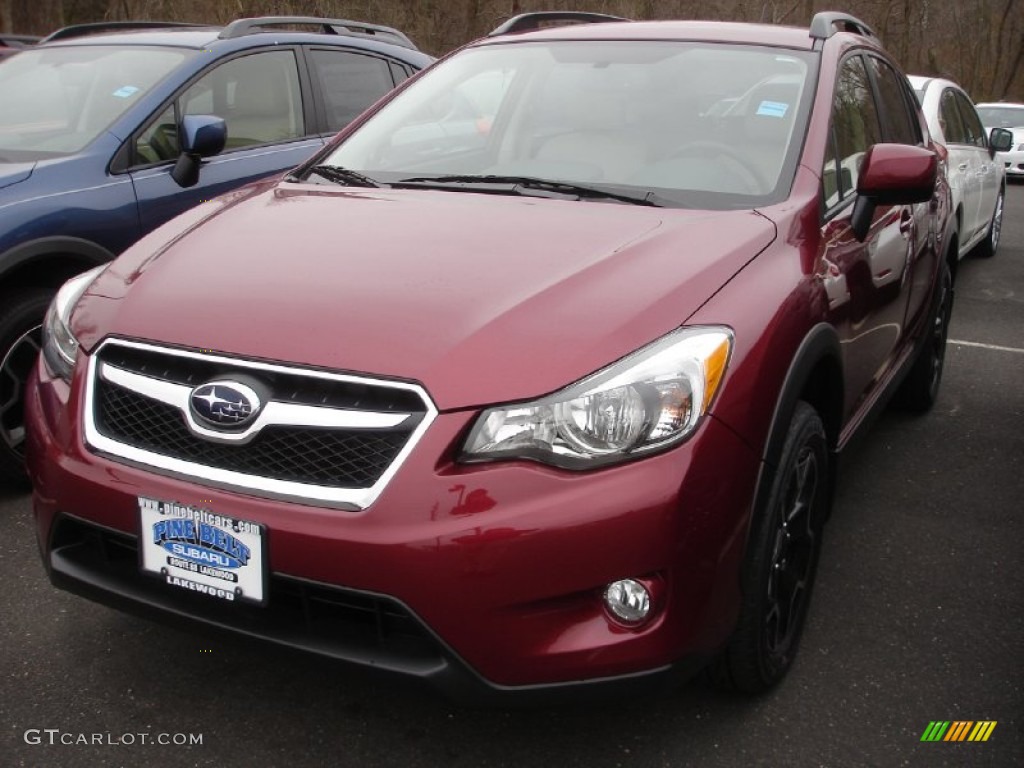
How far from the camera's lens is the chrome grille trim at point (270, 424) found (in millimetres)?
2070

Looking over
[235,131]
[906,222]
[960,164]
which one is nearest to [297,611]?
[906,222]

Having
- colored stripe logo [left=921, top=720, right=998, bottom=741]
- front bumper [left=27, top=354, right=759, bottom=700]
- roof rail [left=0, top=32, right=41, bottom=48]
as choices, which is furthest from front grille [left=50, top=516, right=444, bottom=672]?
roof rail [left=0, top=32, right=41, bottom=48]

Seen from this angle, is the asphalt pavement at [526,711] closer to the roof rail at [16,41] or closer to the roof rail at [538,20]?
the roof rail at [538,20]

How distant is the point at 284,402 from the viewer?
A: 2152 mm

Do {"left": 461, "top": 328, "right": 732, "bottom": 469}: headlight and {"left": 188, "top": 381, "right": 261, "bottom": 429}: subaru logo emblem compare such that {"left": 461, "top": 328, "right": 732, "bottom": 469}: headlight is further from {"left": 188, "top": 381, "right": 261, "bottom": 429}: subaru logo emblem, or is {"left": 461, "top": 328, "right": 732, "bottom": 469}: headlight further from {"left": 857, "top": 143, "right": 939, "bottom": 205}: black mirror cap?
{"left": 857, "top": 143, "right": 939, "bottom": 205}: black mirror cap

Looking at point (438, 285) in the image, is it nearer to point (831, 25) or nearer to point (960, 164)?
point (831, 25)

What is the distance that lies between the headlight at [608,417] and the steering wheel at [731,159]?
3.18 feet

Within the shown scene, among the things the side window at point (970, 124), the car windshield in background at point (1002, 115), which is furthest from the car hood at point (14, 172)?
the car windshield in background at point (1002, 115)

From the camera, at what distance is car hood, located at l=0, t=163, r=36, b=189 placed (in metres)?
3.83

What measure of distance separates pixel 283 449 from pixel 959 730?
1.75m

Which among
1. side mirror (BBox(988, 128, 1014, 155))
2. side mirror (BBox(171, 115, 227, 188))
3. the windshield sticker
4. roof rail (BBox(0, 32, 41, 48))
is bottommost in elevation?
side mirror (BBox(988, 128, 1014, 155))

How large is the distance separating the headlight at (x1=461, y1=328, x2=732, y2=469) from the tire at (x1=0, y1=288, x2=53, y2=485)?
2.33 metres

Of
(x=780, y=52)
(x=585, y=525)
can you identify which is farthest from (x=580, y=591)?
(x=780, y=52)

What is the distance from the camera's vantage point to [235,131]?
501 cm
